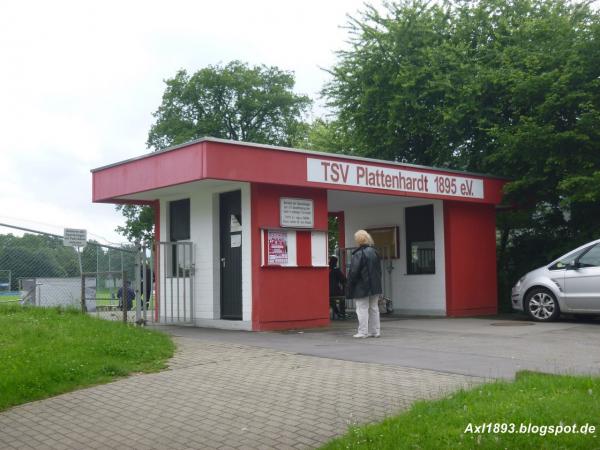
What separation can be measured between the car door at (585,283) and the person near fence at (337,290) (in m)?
5.09

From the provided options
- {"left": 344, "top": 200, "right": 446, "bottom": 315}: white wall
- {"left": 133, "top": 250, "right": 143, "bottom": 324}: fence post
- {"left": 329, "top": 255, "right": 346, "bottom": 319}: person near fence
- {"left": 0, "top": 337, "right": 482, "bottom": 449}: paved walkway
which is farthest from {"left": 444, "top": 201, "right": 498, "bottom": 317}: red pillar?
{"left": 0, "top": 337, "right": 482, "bottom": 449}: paved walkway

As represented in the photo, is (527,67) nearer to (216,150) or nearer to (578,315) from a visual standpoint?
(578,315)

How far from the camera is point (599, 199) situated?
16.1 m

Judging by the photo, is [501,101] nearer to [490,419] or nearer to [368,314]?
[368,314]

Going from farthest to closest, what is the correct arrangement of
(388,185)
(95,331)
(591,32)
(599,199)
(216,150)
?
1. (591,32)
2. (599,199)
3. (388,185)
4. (216,150)
5. (95,331)

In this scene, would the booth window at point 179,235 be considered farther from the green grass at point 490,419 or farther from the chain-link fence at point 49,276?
the green grass at point 490,419

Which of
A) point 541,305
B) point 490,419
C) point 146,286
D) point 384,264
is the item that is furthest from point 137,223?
point 490,419

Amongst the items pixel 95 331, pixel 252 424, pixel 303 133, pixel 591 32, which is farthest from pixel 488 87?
pixel 303 133

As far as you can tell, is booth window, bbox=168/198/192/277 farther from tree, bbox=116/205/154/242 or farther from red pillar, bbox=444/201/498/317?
tree, bbox=116/205/154/242

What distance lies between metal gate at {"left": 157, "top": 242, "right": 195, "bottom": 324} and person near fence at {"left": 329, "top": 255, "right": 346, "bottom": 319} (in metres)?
3.59

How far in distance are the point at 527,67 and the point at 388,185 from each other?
20.8 ft

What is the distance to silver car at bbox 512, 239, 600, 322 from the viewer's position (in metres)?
13.6

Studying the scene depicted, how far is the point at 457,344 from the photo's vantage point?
10.7 meters

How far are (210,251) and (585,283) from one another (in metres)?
7.33
